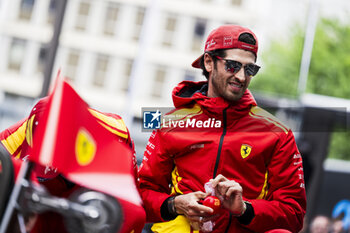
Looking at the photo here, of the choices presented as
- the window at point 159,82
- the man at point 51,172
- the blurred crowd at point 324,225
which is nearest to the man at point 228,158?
the man at point 51,172

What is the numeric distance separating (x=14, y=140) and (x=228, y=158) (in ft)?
3.43

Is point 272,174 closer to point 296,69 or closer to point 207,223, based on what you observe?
point 207,223

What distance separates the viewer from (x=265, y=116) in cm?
322

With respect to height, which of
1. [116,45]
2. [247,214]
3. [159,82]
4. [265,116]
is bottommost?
[159,82]

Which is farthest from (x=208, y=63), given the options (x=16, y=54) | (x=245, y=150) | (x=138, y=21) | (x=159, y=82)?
(x=16, y=54)

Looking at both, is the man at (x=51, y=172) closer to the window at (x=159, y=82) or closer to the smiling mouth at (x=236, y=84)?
the smiling mouth at (x=236, y=84)

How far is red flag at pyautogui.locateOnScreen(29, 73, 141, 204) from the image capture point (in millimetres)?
1910

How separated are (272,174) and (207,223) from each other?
16.2 inches

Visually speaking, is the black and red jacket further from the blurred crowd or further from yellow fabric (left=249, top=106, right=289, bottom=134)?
the blurred crowd

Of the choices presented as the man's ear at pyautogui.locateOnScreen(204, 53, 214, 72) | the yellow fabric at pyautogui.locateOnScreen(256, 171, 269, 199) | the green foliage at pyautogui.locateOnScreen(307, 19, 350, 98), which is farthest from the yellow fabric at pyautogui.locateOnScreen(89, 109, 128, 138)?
the green foliage at pyautogui.locateOnScreen(307, 19, 350, 98)

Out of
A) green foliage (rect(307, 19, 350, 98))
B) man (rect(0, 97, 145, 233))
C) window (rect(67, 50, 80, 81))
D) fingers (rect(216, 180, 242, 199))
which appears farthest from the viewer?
window (rect(67, 50, 80, 81))

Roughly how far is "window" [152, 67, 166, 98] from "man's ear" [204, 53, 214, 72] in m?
34.3

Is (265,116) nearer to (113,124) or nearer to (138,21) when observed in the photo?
(113,124)

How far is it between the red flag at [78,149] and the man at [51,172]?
0.10 meters
